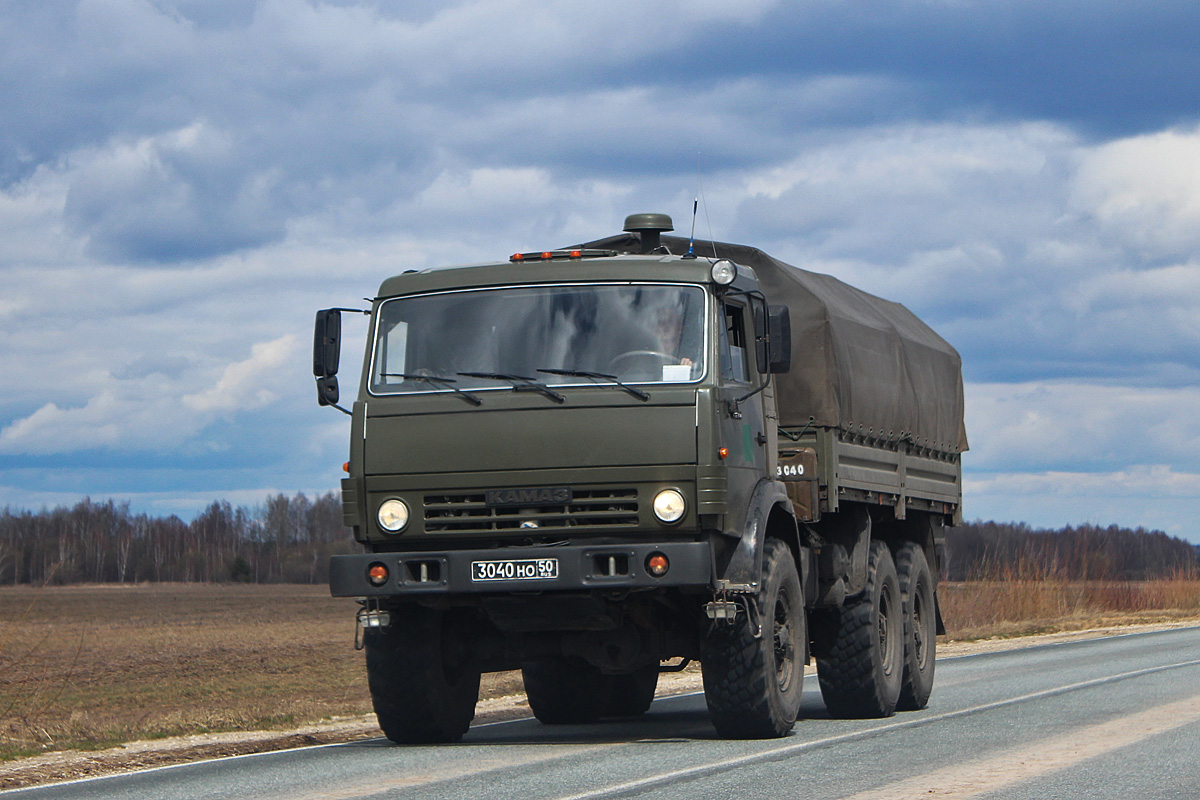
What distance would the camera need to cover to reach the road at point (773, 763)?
8266 mm

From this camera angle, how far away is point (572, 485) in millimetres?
9984

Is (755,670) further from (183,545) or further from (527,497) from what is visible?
(183,545)

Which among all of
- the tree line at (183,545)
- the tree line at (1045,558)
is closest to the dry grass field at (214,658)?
the tree line at (1045,558)

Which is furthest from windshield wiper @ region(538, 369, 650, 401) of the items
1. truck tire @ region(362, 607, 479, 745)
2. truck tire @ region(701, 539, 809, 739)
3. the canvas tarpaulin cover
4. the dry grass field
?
the dry grass field

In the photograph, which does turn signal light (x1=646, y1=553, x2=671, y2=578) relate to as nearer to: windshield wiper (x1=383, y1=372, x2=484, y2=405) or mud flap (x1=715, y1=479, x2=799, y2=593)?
mud flap (x1=715, y1=479, x2=799, y2=593)

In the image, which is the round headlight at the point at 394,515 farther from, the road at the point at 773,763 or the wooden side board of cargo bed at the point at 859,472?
the wooden side board of cargo bed at the point at 859,472

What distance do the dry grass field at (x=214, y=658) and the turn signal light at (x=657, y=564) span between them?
467 cm

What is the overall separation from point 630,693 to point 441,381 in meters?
4.67

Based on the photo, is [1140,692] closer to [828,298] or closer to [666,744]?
[828,298]

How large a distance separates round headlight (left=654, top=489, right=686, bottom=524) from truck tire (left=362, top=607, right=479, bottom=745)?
204cm

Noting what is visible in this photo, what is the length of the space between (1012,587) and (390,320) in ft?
89.5

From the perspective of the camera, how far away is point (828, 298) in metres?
13.4

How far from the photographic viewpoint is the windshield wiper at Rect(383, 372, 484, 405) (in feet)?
33.6

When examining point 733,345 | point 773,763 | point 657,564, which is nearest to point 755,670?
point 773,763
